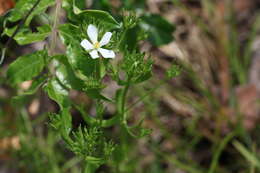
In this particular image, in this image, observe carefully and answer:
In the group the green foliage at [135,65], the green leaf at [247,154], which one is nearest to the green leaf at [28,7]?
the green foliage at [135,65]

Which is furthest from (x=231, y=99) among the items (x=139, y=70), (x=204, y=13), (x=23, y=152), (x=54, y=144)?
(x=139, y=70)

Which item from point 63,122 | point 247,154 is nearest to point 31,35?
point 63,122

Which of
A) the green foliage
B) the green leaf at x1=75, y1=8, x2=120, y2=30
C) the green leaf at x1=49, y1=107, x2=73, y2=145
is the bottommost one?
the green leaf at x1=49, y1=107, x2=73, y2=145

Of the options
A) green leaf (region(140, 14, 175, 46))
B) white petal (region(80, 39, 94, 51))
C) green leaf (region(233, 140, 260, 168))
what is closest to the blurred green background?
green leaf (region(233, 140, 260, 168))

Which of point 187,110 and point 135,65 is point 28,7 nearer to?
point 135,65

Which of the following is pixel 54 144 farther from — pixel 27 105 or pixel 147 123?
pixel 147 123

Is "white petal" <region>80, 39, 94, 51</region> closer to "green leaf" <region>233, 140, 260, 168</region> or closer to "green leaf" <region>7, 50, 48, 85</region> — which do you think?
"green leaf" <region>7, 50, 48, 85</region>

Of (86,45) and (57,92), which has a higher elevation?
(86,45)
